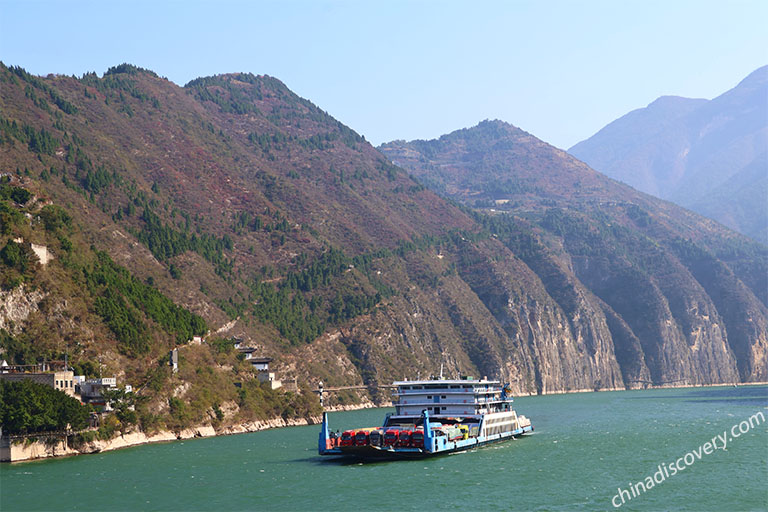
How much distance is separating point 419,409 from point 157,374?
4385 cm

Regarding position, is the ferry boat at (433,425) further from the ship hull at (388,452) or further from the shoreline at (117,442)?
Answer: the shoreline at (117,442)

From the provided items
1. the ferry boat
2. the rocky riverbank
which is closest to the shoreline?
the rocky riverbank

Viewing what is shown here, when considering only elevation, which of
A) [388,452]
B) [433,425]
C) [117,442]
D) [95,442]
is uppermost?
[95,442]

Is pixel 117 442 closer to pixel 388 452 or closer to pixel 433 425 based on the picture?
pixel 388 452

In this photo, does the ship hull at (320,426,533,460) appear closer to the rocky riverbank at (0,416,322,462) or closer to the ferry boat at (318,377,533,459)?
the ferry boat at (318,377,533,459)

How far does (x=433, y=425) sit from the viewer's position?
105 m

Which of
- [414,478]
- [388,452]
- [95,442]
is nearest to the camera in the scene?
[414,478]

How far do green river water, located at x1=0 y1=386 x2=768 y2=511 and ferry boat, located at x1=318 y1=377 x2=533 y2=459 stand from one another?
5.65ft

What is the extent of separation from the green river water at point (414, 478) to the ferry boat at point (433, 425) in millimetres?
1723

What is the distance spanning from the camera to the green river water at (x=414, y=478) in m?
73.1

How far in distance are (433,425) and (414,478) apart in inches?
811

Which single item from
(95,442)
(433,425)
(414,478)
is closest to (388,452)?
(433,425)

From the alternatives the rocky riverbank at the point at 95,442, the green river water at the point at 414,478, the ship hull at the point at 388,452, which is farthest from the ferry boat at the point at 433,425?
the rocky riverbank at the point at 95,442

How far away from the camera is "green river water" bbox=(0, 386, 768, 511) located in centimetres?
7306
